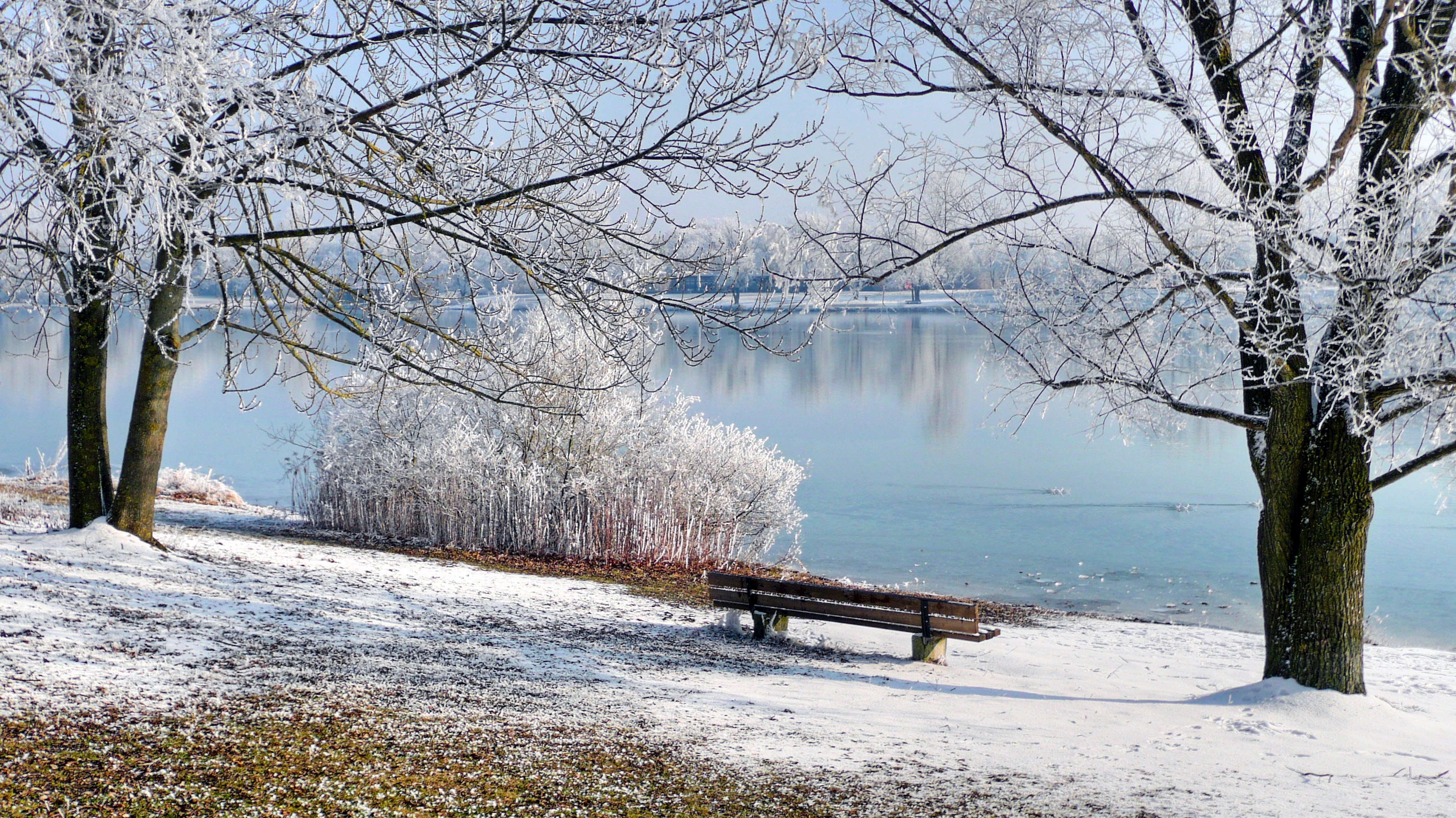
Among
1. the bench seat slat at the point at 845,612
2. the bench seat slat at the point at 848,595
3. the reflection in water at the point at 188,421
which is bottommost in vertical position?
the bench seat slat at the point at 845,612

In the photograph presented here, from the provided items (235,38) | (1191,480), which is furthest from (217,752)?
(1191,480)

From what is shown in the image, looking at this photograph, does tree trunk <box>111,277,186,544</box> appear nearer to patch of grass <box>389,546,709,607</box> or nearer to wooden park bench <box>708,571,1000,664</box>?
patch of grass <box>389,546,709,607</box>

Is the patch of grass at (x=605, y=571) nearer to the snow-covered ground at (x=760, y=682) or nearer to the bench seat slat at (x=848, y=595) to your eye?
the snow-covered ground at (x=760, y=682)

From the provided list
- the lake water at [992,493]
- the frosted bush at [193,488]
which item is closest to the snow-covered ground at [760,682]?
the lake water at [992,493]

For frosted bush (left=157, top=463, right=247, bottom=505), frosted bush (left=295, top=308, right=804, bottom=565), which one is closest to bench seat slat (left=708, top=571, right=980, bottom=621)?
frosted bush (left=295, top=308, right=804, bottom=565)

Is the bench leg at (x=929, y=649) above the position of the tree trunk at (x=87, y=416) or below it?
below

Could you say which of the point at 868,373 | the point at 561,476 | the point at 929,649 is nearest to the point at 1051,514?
the point at 561,476

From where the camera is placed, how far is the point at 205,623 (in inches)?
239

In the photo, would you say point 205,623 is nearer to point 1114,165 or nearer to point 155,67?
point 155,67

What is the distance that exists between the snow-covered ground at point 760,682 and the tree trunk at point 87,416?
0.94 ft

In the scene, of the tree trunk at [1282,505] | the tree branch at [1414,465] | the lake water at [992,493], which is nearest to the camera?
the tree branch at [1414,465]

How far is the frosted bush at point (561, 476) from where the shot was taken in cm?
1341

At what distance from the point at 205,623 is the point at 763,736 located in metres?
3.47

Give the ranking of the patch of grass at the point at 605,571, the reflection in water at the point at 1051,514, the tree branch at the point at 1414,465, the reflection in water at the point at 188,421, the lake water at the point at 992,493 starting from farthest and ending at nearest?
the reflection in water at the point at 188,421, the lake water at the point at 992,493, the reflection in water at the point at 1051,514, the patch of grass at the point at 605,571, the tree branch at the point at 1414,465
